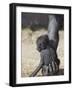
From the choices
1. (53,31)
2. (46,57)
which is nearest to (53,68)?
(46,57)

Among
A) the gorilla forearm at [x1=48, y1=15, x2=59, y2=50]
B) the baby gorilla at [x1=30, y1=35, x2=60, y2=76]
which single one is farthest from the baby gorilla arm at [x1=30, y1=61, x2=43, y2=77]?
the gorilla forearm at [x1=48, y1=15, x2=59, y2=50]

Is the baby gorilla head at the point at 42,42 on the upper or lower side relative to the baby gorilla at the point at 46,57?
upper

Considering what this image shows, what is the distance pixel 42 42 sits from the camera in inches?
60.6

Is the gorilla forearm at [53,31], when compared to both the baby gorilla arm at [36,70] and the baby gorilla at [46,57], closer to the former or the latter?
the baby gorilla at [46,57]

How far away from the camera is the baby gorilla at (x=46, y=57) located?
153 centimetres

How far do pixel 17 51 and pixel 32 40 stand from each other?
0.10m

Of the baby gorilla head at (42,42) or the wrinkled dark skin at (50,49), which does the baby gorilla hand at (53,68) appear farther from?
the baby gorilla head at (42,42)

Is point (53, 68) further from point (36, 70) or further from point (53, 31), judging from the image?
point (53, 31)

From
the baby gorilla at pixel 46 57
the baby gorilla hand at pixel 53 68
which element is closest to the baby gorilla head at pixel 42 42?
the baby gorilla at pixel 46 57

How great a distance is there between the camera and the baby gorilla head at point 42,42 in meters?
1.53

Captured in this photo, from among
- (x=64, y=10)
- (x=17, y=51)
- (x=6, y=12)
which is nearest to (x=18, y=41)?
(x=17, y=51)

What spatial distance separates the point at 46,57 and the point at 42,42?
85mm

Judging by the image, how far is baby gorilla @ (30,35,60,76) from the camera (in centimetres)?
153

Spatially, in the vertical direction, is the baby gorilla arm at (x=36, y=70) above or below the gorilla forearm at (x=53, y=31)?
below
